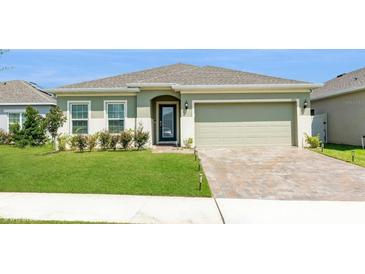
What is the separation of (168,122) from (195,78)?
3.10 meters

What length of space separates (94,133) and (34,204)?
9024 mm

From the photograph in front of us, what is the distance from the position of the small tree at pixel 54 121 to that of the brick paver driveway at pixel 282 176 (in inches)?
283

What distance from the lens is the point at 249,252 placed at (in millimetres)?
4566

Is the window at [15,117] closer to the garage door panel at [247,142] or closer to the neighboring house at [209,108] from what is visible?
the neighboring house at [209,108]

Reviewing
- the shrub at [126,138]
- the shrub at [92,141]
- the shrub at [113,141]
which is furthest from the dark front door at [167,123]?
the shrub at [92,141]

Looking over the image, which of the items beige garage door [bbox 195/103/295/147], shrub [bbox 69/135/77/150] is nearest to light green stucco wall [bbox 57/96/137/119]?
shrub [bbox 69/135/77/150]

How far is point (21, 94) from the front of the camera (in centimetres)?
2023

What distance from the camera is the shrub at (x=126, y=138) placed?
48.1 ft

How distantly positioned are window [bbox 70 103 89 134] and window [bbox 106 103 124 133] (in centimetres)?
120

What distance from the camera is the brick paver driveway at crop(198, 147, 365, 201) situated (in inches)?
301
